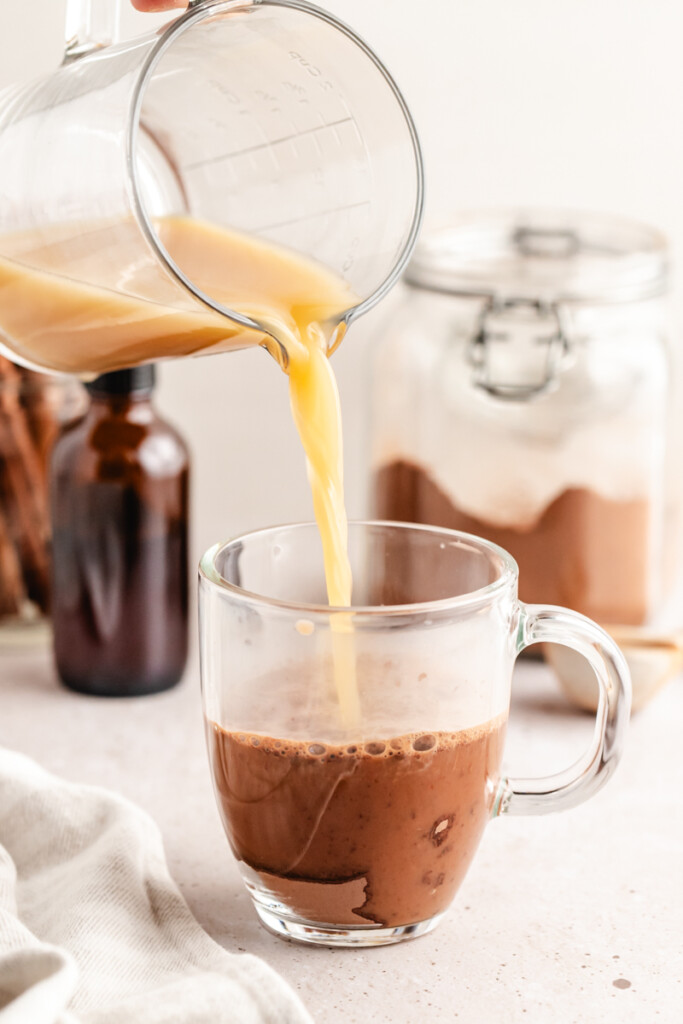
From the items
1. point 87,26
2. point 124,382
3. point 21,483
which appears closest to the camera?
point 87,26

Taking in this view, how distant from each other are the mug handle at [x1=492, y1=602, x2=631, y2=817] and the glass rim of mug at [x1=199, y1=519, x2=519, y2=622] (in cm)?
3

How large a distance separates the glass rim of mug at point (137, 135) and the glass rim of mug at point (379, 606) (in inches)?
5.0

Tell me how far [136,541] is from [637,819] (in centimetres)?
49

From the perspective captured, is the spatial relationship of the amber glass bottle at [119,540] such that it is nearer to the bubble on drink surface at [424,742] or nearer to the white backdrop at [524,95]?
the white backdrop at [524,95]

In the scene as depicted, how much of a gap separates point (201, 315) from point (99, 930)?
36 centimetres

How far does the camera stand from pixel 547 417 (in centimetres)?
118

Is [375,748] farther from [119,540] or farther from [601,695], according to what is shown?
[119,540]

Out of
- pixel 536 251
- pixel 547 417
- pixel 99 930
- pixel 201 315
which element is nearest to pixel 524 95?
pixel 536 251

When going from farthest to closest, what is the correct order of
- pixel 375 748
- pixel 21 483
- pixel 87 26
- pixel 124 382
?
pixel 21 483
pixel 124 382
pixel 87 26
pixel 375 748

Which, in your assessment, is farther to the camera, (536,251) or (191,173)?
(536,251)

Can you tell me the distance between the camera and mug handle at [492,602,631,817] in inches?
30.7

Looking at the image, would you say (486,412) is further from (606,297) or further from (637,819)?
(637,819)

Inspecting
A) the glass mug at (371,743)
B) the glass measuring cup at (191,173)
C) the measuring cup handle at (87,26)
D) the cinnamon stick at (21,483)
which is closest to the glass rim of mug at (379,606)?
the glass mug at (371,743)

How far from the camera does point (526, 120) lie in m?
1.36
